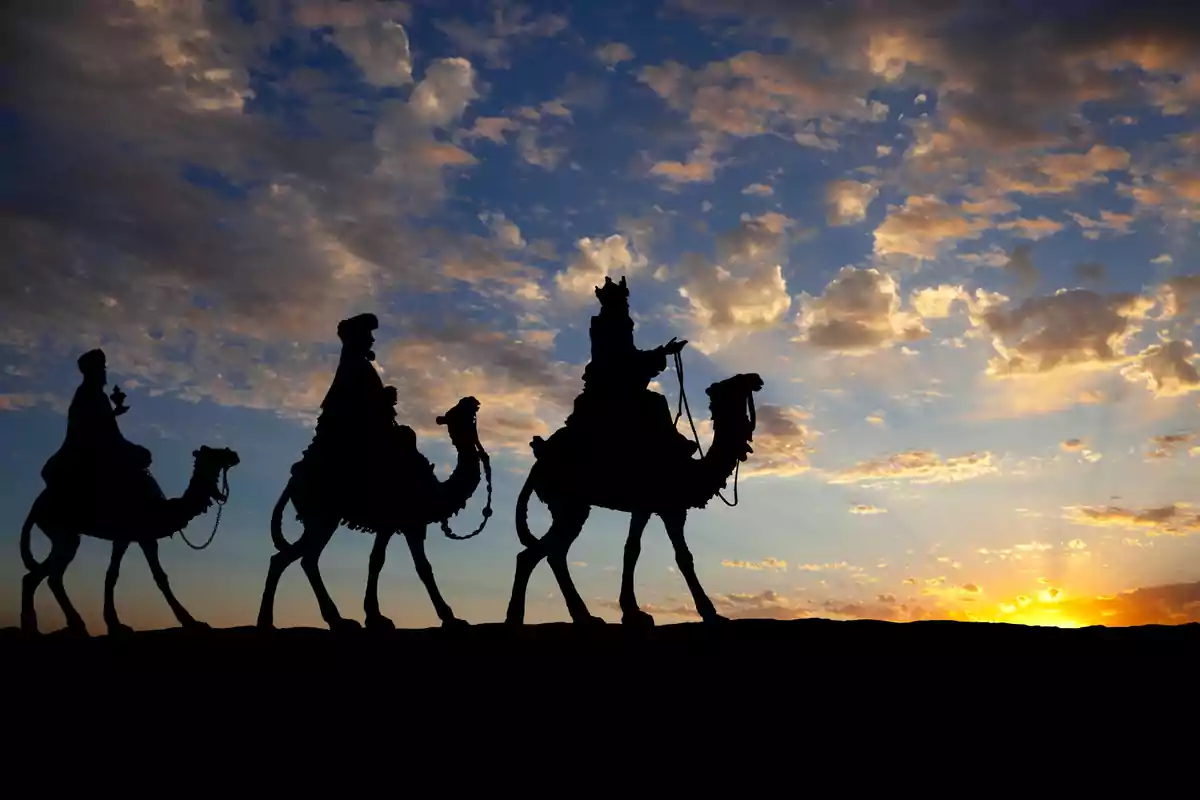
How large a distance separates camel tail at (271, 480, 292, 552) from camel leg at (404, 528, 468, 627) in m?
1.46

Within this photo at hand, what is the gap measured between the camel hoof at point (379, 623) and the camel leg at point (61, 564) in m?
4.43

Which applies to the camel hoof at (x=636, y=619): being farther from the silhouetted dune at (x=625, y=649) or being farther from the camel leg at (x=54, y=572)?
the camel leg at (x=54, y=572)

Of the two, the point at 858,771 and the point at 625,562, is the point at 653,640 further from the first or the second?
the point at 858,771

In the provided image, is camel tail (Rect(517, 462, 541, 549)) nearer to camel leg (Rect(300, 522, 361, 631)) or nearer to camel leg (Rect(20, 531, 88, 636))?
camel leg (Rect(300, 522, 361, 631))

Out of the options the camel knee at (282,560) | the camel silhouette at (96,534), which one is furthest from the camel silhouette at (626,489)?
the camel silhouette at (96,534)

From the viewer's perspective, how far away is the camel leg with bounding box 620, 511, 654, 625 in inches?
458

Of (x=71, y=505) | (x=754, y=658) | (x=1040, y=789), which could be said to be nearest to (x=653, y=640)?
(x=754, y=658)

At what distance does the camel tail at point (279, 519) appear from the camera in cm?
1301

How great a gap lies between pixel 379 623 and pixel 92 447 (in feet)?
17.3

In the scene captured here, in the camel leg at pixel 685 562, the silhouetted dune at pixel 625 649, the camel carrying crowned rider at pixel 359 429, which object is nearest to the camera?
the silhouetted dune at pixel 625 649

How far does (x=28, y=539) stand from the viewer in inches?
578

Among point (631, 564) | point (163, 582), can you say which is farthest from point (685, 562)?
point (163, 582)

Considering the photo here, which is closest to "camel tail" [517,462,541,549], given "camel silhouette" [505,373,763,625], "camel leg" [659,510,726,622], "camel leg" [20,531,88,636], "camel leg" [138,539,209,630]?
"camel silhouette" [505,373,763,625]

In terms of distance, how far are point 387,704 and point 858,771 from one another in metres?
4.00
